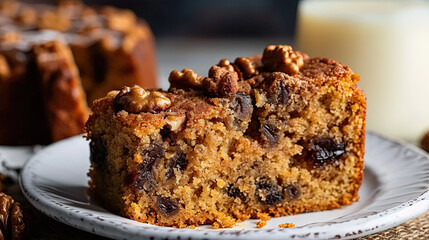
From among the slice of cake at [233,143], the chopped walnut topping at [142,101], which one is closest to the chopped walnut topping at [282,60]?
the slice of cake at [233,143]

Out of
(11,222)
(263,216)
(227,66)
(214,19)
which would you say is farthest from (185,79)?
(214,19)

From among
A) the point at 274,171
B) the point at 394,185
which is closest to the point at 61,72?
the point at 274,171

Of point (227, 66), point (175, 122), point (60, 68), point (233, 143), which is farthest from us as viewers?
point (60, 68)

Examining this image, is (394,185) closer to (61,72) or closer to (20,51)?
(61,72)

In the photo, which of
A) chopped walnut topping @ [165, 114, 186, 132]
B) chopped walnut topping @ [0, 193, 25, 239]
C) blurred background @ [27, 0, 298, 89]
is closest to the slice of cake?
chopped walnut topping @ [165, 114, 186, 132]

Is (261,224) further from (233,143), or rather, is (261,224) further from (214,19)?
(214,19)

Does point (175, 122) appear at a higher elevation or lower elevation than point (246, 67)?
lower

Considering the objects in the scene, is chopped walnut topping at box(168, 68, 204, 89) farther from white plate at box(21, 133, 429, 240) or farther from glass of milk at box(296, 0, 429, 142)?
glass of milk at box(296, 0, 429, 142)
